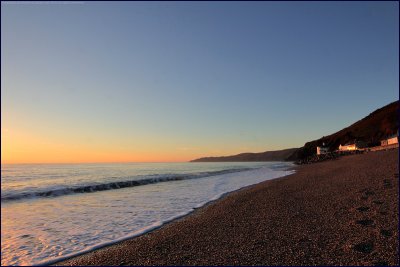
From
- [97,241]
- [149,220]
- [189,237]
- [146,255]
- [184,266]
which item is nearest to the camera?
[184,266]

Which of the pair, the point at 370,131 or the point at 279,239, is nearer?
the point at 279,239

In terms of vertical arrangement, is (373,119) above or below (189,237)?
above

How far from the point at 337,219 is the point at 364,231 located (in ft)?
5.07

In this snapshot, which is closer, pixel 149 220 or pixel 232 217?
pixel 232 217

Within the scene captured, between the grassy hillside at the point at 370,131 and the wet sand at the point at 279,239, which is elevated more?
the grassy hillside at the point at 370,131

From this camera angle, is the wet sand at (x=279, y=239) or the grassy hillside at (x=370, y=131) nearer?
the wet sand at (x=279, y=239)

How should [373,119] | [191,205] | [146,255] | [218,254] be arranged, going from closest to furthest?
[218,254] < [146,255] < [191,205] < [373,119]

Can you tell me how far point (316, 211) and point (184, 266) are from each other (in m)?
6.21

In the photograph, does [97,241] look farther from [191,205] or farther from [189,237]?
[191,205]

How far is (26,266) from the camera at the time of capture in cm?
756

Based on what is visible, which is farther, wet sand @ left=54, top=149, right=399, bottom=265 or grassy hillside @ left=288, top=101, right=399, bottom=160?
grassy hillside @ left=288, top=101, right=399, bottom=160

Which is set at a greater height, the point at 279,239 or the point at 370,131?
the point at 370,131

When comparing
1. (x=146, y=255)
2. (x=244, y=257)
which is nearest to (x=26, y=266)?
(x=146, y=255)

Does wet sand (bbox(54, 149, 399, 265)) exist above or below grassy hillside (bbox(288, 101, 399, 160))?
below
